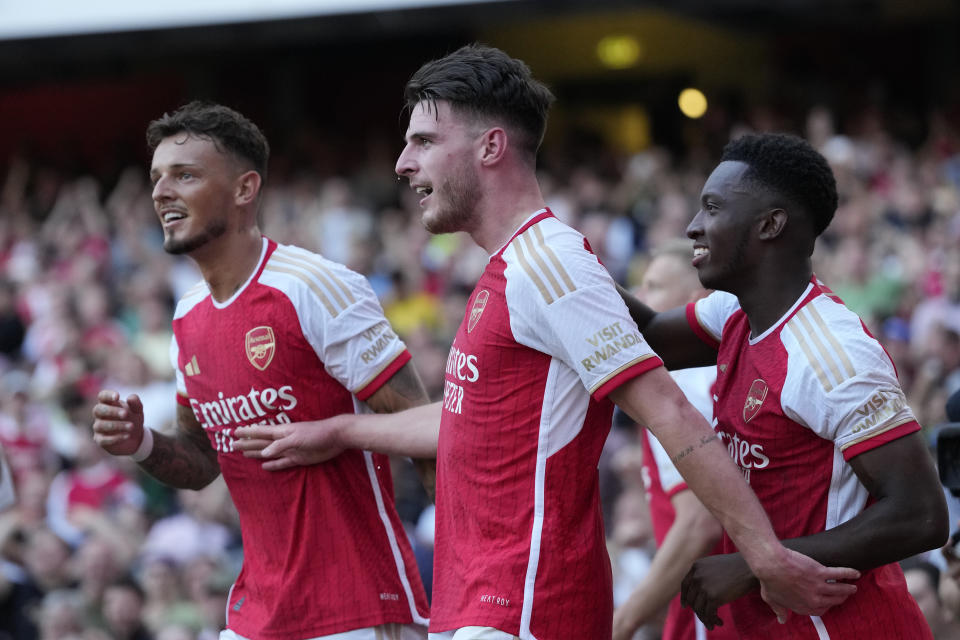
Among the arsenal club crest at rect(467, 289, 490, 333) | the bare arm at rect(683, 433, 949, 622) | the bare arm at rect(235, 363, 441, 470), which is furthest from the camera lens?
the bare arm at rect(235, 363, 441, 470)

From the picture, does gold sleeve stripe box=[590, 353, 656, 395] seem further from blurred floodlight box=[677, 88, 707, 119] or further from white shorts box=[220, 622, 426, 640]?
blurred floodlight box=[677, 88, 707, 119]

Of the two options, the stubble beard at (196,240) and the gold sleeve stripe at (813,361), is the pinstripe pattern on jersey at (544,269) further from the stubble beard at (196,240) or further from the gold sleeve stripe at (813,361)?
the stubble beard at (196,240)

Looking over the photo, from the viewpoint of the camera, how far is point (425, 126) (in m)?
3.56

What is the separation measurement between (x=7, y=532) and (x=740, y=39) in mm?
13273

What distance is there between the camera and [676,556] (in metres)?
4.35

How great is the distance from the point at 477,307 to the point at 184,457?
65.6 inches

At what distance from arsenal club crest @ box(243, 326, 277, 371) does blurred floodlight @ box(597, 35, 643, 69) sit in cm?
1475

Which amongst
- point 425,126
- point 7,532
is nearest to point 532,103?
point 425,126

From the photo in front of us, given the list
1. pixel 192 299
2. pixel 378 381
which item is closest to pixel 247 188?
pixel 192 299

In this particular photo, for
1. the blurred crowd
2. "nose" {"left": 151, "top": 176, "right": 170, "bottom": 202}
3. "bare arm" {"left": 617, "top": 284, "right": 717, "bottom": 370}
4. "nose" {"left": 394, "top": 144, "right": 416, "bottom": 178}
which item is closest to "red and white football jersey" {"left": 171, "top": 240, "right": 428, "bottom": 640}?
Answer: "nose" {"left": 151, "top": 176, "right": 170, "bottom": 202}

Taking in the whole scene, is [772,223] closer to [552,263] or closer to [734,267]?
[734,267]

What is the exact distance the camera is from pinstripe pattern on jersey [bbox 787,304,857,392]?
10.4ft

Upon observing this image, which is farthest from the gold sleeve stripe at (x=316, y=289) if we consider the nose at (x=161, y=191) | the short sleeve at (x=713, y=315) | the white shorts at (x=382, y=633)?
the short sleeve at (x=713, y=315)

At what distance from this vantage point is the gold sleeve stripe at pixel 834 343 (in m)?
3.16
